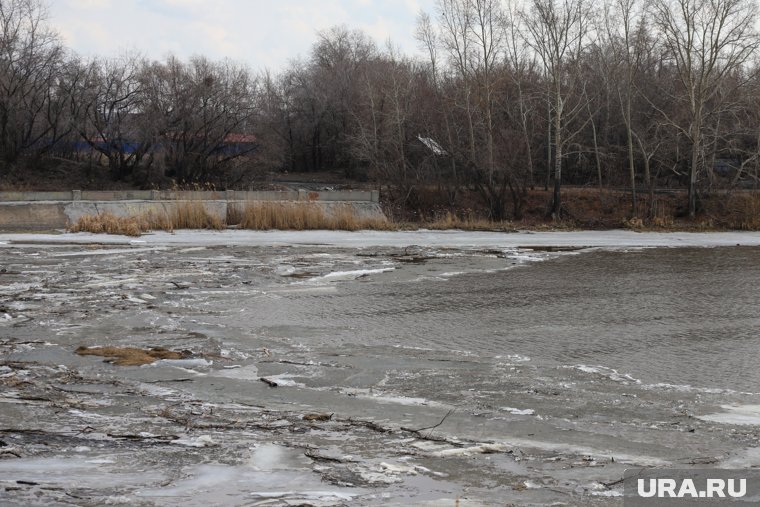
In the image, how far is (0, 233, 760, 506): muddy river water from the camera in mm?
5277

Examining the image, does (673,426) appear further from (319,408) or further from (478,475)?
(319,408)

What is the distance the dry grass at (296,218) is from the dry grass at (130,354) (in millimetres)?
16466

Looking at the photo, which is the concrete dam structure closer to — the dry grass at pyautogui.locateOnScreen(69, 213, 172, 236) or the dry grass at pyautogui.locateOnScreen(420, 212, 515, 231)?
the dry grass at pyautogui.locateOnScreen(69, 213, 172, 236)

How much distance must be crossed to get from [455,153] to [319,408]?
31858mm

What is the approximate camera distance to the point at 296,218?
26.0m

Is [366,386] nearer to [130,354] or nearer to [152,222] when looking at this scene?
[130,354]

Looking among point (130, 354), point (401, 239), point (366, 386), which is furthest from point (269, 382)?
point (401, 239)

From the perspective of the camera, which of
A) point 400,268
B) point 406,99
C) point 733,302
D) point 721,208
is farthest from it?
point 406,99

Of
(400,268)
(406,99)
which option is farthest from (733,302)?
(406,99)

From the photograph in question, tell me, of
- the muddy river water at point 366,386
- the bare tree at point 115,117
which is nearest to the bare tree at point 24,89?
the bare tree at point 115,117

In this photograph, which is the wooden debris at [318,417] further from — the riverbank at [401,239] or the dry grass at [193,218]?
the dry grass at [193,218]

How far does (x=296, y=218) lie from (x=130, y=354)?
17.1 metres

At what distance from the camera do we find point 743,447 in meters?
6.12

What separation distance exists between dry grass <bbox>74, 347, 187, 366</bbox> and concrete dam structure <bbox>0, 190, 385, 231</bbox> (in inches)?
656
